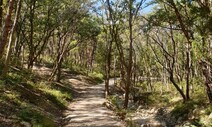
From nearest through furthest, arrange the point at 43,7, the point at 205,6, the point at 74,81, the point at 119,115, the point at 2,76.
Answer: the point at 205,6
the point at 2,76
the point at 119,115
the point at 43,7
the point at 74,81

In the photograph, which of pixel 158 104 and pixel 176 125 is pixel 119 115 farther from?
pixel 158 104

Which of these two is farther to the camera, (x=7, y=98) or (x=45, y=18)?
(x=45, y=18)

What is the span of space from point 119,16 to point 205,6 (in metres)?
14.4

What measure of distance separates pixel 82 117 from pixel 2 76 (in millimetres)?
4859

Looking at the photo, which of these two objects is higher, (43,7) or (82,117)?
(43,7)

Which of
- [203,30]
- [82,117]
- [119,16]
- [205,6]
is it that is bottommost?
[82,117]

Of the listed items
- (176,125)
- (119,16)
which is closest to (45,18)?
(119,16)

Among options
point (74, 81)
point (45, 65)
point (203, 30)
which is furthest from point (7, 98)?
point (45, 65)

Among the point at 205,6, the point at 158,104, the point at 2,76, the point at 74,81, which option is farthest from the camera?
the point at 74,81

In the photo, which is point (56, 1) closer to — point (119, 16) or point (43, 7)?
point (43, 7)

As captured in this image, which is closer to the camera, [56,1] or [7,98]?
[7,98]

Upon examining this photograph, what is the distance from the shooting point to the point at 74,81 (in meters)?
42.7

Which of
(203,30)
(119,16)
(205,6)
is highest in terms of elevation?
(119,16)

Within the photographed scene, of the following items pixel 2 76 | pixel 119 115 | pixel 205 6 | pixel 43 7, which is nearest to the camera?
pixel 205 6
